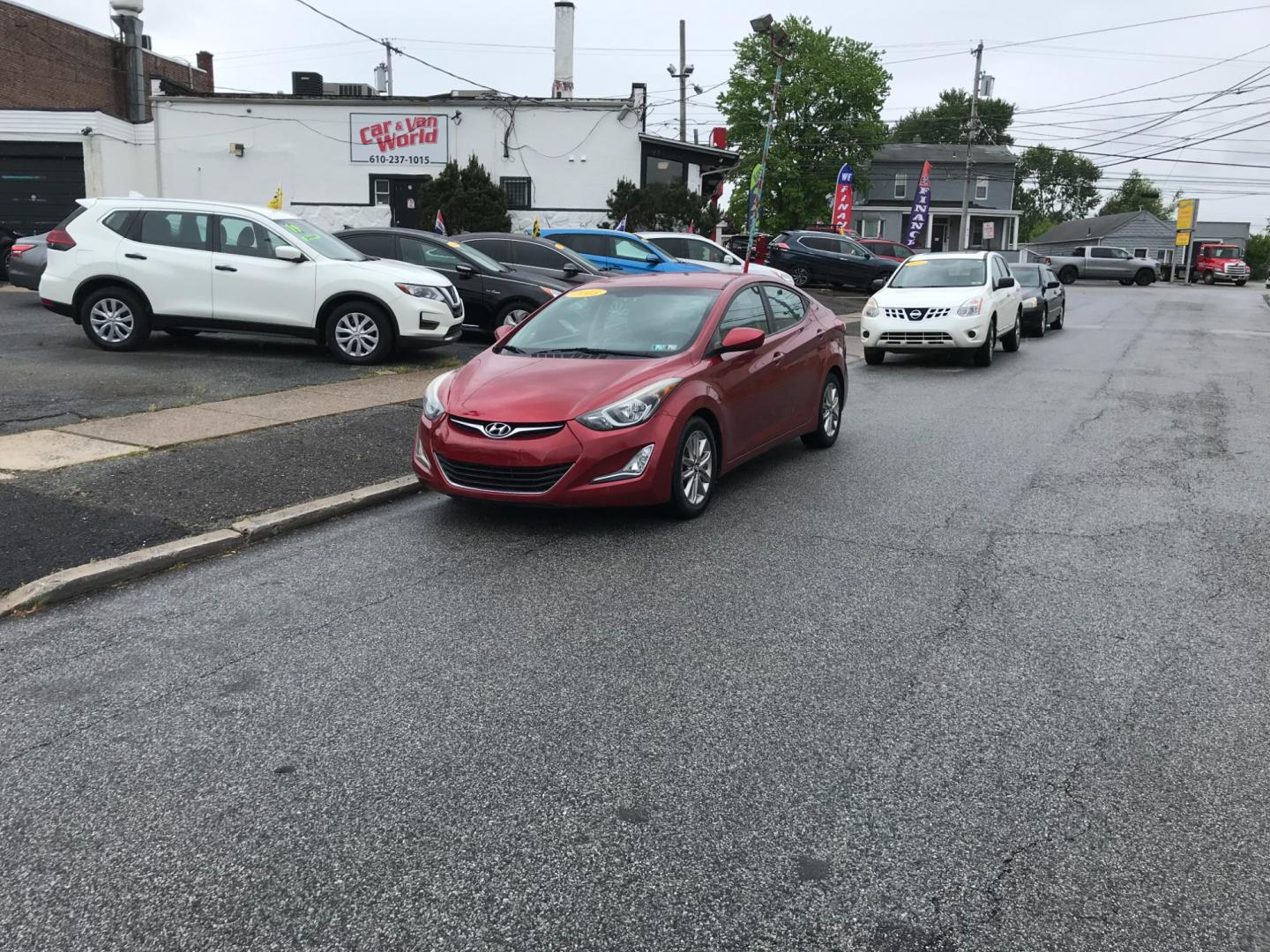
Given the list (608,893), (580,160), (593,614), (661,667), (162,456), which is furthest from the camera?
(580,160)

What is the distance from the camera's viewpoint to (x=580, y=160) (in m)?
32.0

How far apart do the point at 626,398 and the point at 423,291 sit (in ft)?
21.9

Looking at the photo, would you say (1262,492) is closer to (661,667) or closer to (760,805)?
(661,667)

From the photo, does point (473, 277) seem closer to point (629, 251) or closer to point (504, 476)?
point (629, 251)

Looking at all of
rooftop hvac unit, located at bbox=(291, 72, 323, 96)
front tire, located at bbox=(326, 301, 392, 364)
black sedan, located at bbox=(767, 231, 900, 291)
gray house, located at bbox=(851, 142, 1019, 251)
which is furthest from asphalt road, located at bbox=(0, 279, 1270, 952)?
gray house, located at bbox=(851, 142, 1019, 251)

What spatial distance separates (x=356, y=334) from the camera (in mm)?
12547

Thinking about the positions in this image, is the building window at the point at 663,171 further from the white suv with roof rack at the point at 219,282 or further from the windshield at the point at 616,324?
the windshield at the point at 616,324

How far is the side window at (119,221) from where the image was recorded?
40.5 ft

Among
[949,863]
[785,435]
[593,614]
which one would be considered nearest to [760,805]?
[949,863]

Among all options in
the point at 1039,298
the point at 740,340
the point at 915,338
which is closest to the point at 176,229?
the point at 740,340

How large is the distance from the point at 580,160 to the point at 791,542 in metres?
27.4

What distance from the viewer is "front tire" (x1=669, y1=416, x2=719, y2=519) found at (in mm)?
6703

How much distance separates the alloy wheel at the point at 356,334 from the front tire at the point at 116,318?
7.30 feet

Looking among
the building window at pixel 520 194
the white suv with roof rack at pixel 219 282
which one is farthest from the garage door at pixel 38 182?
the white suv with roof rack at pixel 219 282
